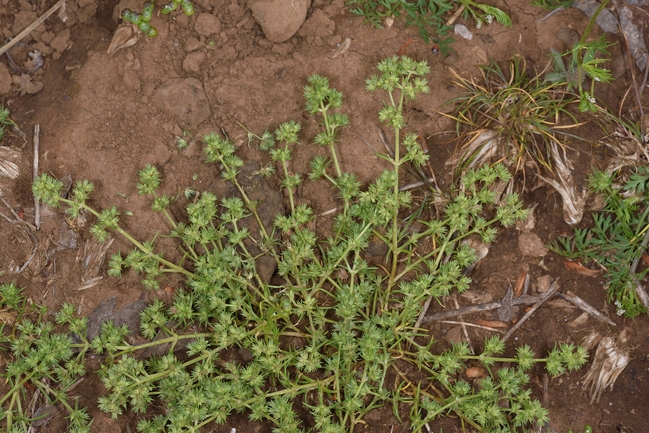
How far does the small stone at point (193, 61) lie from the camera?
448 cm

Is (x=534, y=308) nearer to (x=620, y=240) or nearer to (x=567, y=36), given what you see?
(x=620, y=240)

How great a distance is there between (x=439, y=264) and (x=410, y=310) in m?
0.44

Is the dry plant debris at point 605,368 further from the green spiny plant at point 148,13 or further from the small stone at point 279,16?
the green spiny plant at point 148,13

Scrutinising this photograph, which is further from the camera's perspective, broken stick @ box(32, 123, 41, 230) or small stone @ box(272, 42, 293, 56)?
small stone @ box(272, 42, 293, 56)

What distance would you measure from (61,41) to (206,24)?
44.2 inches

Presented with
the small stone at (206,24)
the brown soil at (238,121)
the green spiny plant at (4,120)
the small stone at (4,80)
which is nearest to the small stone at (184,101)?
the brown soil at (238,121)

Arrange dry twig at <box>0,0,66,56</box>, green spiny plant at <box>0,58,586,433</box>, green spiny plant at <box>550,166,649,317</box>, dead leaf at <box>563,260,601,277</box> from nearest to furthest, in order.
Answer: green spiny plant at <box>0,58,586,433</box> < green spiny plant at <box>550,166,649,317</box> < dead leaf at <box>563,260,601,277</box> < dry twig at <box>0,0,66,56</box>

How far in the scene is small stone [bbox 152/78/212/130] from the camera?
441cm

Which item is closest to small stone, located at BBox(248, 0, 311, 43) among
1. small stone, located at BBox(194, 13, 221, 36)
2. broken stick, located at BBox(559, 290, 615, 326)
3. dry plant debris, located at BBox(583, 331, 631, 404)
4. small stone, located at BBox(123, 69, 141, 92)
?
small stone, located at BBox(194, 13, 221, 36)

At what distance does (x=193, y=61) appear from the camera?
4484mm

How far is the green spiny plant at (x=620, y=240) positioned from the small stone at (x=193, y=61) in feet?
9.26

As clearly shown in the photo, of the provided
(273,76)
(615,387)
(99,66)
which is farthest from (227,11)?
(615,387)

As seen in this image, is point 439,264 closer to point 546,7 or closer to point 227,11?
point 546,7

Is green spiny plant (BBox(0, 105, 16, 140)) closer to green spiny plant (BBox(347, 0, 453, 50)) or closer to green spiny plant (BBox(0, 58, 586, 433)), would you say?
green spiny plant (BBox(0, 58, 586, 433))
